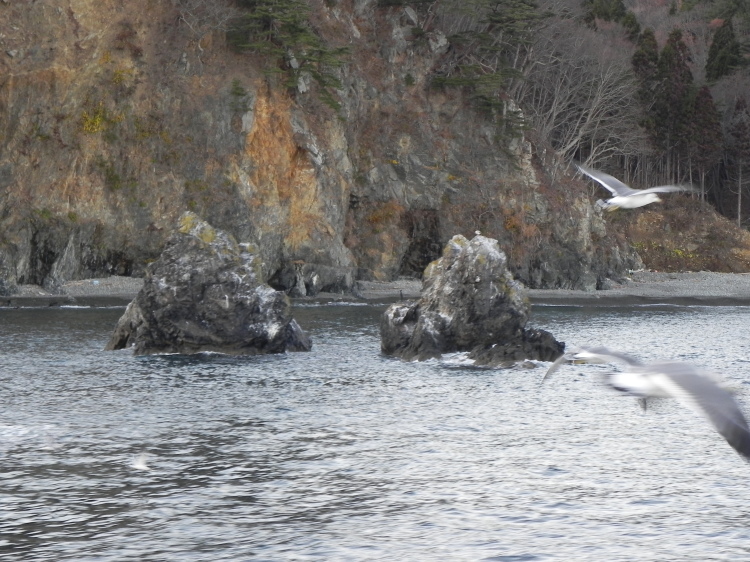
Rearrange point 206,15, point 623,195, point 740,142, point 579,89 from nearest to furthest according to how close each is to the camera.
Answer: point 623,195 < point 206,15 < point 579,89 < point 740,142

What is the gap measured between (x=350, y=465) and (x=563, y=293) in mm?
52407

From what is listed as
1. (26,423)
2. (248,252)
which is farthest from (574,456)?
(248,252)

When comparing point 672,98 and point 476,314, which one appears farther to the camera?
Result: point 672,98

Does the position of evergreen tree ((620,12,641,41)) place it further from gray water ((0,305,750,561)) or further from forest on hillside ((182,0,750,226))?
gray water ((0,305,750,561))

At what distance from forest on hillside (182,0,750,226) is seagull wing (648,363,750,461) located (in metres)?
52.3

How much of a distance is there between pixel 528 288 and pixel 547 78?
20153mm

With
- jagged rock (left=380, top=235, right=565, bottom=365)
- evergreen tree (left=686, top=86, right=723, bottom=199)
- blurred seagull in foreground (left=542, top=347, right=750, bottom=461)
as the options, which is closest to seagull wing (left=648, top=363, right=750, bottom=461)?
blurred seagull in foreground (left=542, top=347, right=750, bottom=461)

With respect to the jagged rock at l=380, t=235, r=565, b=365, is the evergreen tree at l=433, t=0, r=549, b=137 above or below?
above

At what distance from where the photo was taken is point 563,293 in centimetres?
6969

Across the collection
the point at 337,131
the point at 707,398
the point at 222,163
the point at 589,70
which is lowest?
the point at 707,398

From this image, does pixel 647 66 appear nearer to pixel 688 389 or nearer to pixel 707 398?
pixel 688 389

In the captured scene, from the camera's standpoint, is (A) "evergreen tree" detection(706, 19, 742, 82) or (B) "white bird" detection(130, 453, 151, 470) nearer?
(B) "white bird" detection(130, 453, 151, 470)

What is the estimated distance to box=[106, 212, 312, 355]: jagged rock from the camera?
115 feet

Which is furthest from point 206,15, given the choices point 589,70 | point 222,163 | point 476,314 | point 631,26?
point 631,26
